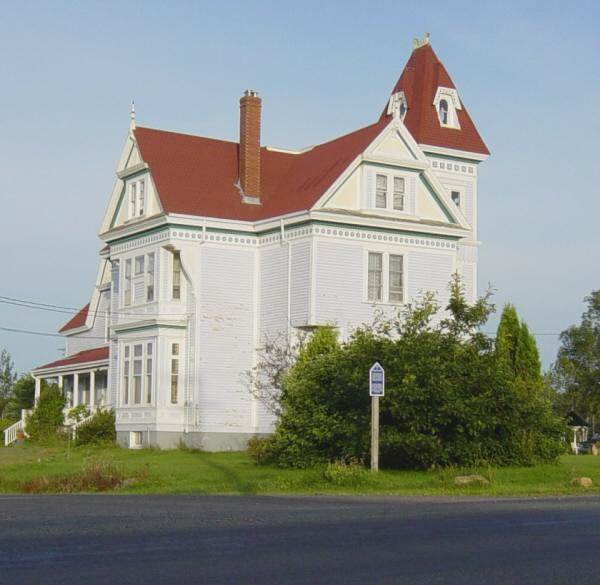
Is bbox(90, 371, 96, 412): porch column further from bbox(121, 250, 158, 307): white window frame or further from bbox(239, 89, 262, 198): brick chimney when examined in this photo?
bbox(239, 89, 262, 198): brick chimney

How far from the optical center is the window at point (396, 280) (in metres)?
42.6

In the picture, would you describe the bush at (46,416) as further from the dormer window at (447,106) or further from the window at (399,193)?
the dormer window at (447,106)

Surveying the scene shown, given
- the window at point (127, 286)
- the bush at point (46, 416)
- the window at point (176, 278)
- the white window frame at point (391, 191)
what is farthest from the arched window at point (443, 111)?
the bush at point (46, 416)

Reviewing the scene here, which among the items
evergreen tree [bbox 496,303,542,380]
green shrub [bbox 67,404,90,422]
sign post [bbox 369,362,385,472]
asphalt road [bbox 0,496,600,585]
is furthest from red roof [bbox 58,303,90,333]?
asphalt road [bbox 0,496,600,585]

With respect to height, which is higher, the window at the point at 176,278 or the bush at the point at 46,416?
the window at the point at 176,278

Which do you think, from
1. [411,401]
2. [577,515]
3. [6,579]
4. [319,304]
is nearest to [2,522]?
[6,579]

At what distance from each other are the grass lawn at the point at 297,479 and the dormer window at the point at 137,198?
37.3ft

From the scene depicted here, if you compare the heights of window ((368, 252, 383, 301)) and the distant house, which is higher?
window ((368, 252, 383, 301))

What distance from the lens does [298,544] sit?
12766 millimetres

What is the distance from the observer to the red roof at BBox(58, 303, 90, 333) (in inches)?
2303

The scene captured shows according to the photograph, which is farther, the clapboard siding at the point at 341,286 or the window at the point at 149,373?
the window at the point at 149,373

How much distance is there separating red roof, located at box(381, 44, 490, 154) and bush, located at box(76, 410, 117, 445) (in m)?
16.6

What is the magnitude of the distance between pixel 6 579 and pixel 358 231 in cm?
3241

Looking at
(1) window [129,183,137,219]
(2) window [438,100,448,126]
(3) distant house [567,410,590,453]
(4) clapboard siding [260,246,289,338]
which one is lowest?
(3) distant house [567,410,590,453]
